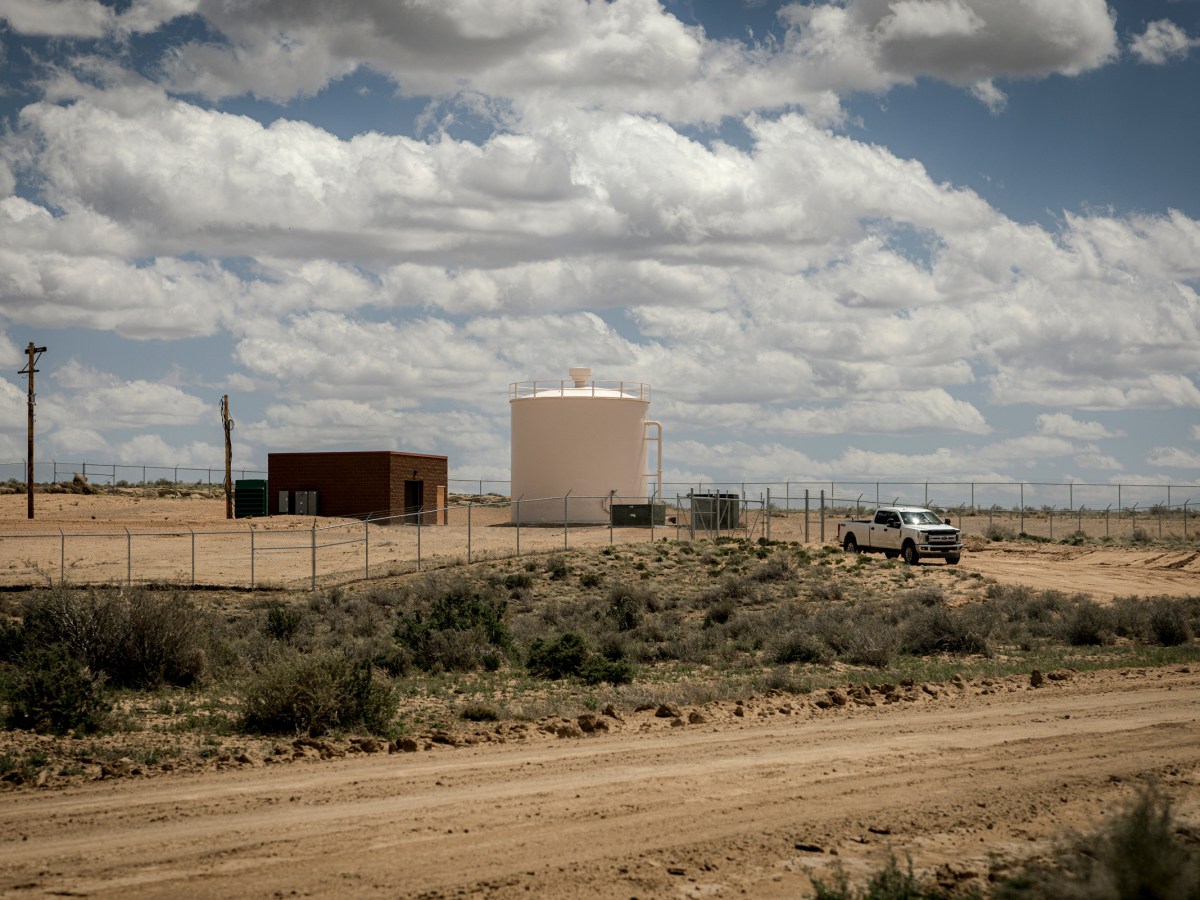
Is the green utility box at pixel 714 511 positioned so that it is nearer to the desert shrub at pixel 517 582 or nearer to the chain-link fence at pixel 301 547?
the chain-link fence at pixel 301 547

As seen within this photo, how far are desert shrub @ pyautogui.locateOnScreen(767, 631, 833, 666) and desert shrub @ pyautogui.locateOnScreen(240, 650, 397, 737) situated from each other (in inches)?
357

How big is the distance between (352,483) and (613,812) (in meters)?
53.8

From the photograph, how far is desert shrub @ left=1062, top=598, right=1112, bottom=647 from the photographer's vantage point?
2444 cm

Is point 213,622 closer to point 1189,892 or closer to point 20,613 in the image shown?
point 20,613

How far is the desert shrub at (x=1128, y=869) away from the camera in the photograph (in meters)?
6.52

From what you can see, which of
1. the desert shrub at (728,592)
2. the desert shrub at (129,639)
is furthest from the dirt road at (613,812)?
the desert shrub at (728,592)

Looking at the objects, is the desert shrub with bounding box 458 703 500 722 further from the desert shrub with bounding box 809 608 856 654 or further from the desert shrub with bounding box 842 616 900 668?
the desert shrub with bounding box 809 608 856 654

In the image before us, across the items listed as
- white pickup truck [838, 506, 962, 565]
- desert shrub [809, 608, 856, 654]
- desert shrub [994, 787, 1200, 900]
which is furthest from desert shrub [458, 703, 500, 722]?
white pickup truck [838, 506, 962, 565]

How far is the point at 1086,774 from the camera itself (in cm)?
1114

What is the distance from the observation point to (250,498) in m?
66.6

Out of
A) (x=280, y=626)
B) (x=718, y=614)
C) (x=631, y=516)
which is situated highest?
(x=631, y=516)

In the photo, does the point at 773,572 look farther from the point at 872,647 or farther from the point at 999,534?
the point at 999,534

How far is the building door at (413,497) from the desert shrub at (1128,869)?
185ft

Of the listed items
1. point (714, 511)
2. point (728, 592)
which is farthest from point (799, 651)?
point (714, 511)
